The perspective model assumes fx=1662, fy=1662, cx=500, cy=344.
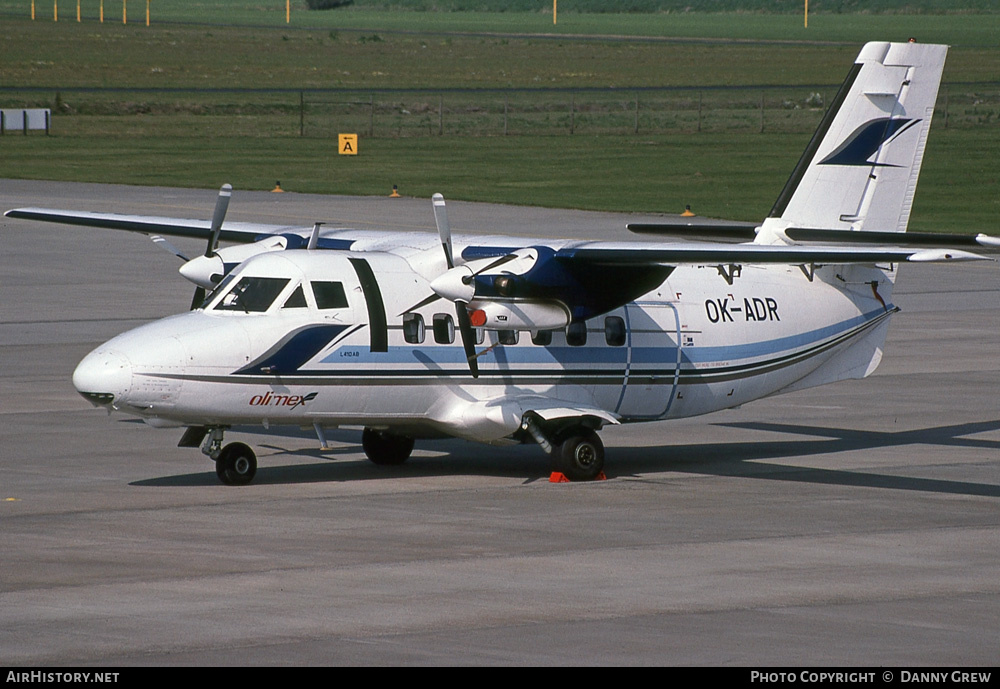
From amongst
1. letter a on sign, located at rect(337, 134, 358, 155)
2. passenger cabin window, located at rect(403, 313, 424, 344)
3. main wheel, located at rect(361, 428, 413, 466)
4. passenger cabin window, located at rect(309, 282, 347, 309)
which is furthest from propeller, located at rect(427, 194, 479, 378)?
letter a on sign, located at rect(337, 134, 358, 155)

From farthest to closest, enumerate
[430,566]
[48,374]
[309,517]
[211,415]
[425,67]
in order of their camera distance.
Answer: [425,67] < [48,374] < [211,415] < [309,517] < [430,566]

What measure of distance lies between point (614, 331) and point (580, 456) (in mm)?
1689

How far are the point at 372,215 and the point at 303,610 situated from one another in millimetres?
39195

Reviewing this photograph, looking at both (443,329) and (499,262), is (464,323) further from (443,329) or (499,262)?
(499,262)

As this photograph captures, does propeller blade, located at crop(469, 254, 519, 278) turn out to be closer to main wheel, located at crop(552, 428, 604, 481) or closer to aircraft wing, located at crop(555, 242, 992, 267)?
aircraft wing, located at crop(555, 242, 992, 267)

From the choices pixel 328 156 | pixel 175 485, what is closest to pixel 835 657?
pixel 175 485

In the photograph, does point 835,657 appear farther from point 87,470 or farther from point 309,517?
point 87,470

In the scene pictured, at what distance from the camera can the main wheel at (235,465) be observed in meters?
18.8

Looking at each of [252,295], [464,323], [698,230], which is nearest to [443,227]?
[464,323]

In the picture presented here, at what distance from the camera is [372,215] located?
5172cm

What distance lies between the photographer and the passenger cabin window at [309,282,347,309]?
61.6 ft

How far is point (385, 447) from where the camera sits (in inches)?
811

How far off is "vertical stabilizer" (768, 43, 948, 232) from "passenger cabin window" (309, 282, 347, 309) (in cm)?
653

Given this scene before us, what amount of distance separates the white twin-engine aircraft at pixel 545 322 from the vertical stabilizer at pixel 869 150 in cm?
3
